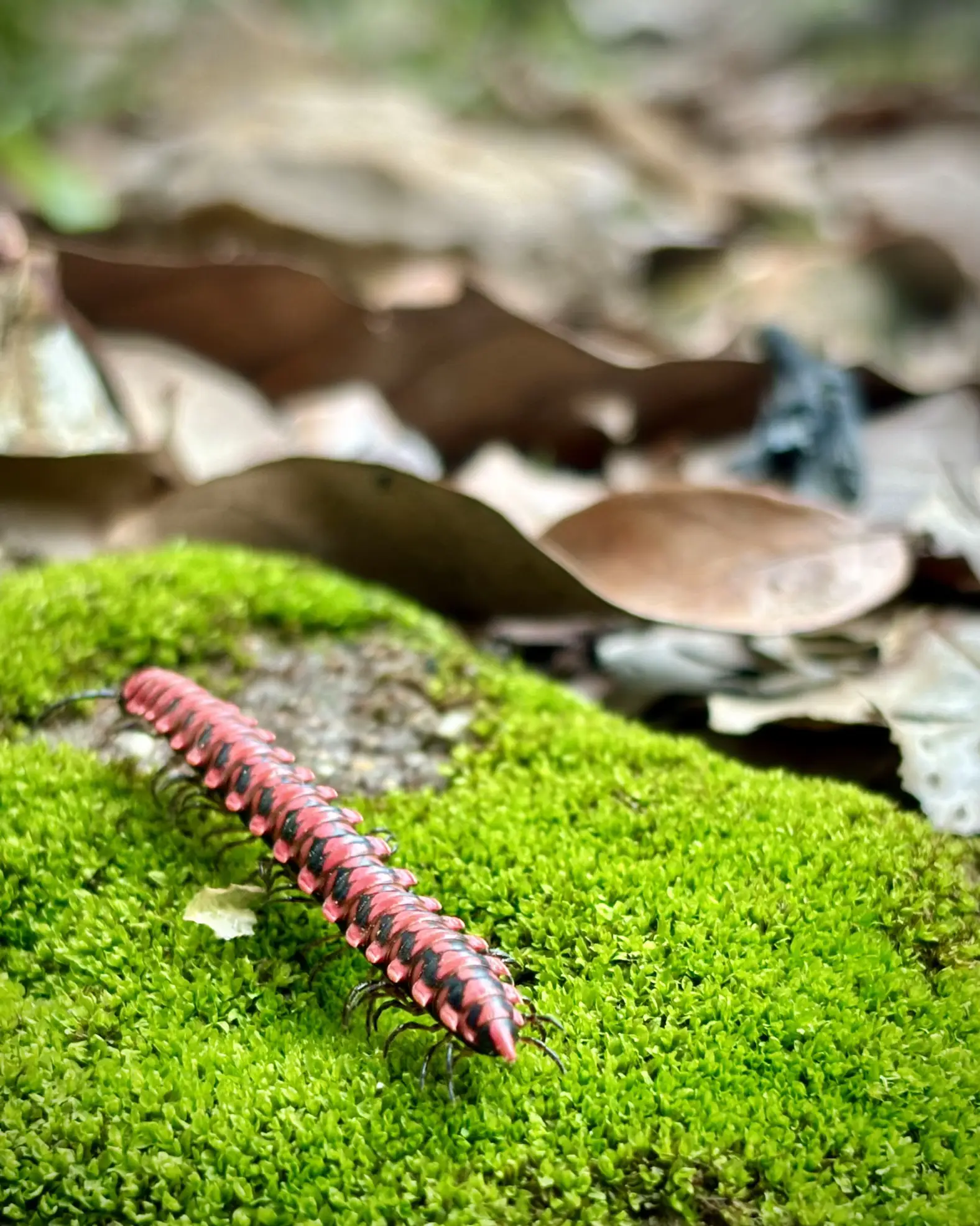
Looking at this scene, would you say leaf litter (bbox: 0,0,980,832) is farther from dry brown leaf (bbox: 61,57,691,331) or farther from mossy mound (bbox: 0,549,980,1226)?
mossy mound (bbox: 0,549,980,1226)

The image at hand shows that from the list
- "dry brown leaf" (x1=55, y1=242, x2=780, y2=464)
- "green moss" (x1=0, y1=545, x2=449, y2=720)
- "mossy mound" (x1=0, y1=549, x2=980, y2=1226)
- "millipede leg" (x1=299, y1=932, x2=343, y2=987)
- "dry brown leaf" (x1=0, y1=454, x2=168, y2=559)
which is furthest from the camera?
"dry brown leaf" (x1=55, y1=242, x2=780, y2=464)

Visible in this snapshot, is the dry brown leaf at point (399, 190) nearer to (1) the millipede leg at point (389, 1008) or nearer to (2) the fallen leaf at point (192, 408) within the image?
(2) the fallen leaf at point (192, 408)

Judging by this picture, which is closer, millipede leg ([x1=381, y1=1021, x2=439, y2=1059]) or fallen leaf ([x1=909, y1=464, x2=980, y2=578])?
millipede leg ([x1=381, y1=1021, x2=439, y2=1059])

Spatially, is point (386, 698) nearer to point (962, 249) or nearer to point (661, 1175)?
point (661, 1175)

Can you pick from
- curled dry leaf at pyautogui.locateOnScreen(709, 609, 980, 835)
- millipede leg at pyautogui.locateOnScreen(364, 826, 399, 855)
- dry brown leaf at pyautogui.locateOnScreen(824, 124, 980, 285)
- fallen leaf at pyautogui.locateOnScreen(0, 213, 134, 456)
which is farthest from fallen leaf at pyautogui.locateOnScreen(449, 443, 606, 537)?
dry brown leaf at pyautogui.locateOnScreen(824, 124, 980, 285)

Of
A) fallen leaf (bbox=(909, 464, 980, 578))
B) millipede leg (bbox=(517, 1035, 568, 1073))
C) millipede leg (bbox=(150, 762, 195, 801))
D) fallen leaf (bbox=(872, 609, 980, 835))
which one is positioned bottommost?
millipede leg (bbox=(150, 762, 195, 801))

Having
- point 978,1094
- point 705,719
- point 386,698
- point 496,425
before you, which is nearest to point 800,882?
point 978,1094

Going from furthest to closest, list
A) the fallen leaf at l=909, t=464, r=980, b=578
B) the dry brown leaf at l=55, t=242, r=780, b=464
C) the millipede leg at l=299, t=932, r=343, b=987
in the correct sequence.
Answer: the dry brown leaf at l=55, t=242, r=780, b=464 < the fallen leaf at l=909, t=464, r=980, b=578 < the millipede leg at l=299, t=932, r=343, b=987

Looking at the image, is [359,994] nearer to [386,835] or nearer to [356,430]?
[386,835]
